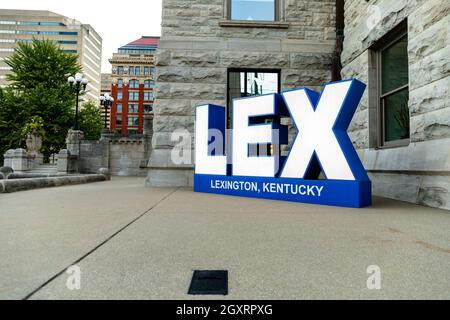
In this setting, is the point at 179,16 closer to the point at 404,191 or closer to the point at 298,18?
the point at 298,18

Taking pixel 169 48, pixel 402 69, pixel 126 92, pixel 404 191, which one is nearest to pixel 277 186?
pixel 404 191

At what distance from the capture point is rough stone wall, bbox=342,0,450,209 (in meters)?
4.19

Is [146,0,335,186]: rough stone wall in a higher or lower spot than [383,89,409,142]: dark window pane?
higher

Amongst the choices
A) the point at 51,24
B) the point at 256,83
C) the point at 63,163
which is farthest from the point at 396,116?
the point at 51,24

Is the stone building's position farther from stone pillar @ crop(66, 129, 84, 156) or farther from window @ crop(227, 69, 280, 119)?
stone pillar @ crop(66, 129, 84, 156)

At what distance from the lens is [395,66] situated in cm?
568

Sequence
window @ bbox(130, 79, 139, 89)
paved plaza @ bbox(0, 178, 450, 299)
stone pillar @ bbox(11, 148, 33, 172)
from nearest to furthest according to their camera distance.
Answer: paved plaza @ bbox(0, 178, 450, 299)
stone pillar @ bbox(11, 148, 33, 172)
window @ bbox(130, 79, 139, 89)

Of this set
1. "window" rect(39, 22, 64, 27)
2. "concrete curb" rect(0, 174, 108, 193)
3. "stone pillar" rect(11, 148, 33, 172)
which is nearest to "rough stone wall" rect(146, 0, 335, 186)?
"concrete curb" rect(0, 174, 108, 193)

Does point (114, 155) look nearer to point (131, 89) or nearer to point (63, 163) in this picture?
point (63, 163)

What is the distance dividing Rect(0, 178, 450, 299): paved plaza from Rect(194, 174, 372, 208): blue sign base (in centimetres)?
65

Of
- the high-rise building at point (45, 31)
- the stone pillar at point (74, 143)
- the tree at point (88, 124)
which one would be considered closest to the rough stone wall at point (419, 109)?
the stone pillar at point (74, 143)

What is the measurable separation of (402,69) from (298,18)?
3462mm

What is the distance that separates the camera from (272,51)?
7.66 meters

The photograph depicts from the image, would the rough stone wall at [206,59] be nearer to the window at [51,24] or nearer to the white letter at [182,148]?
the white letter at [182,148]
